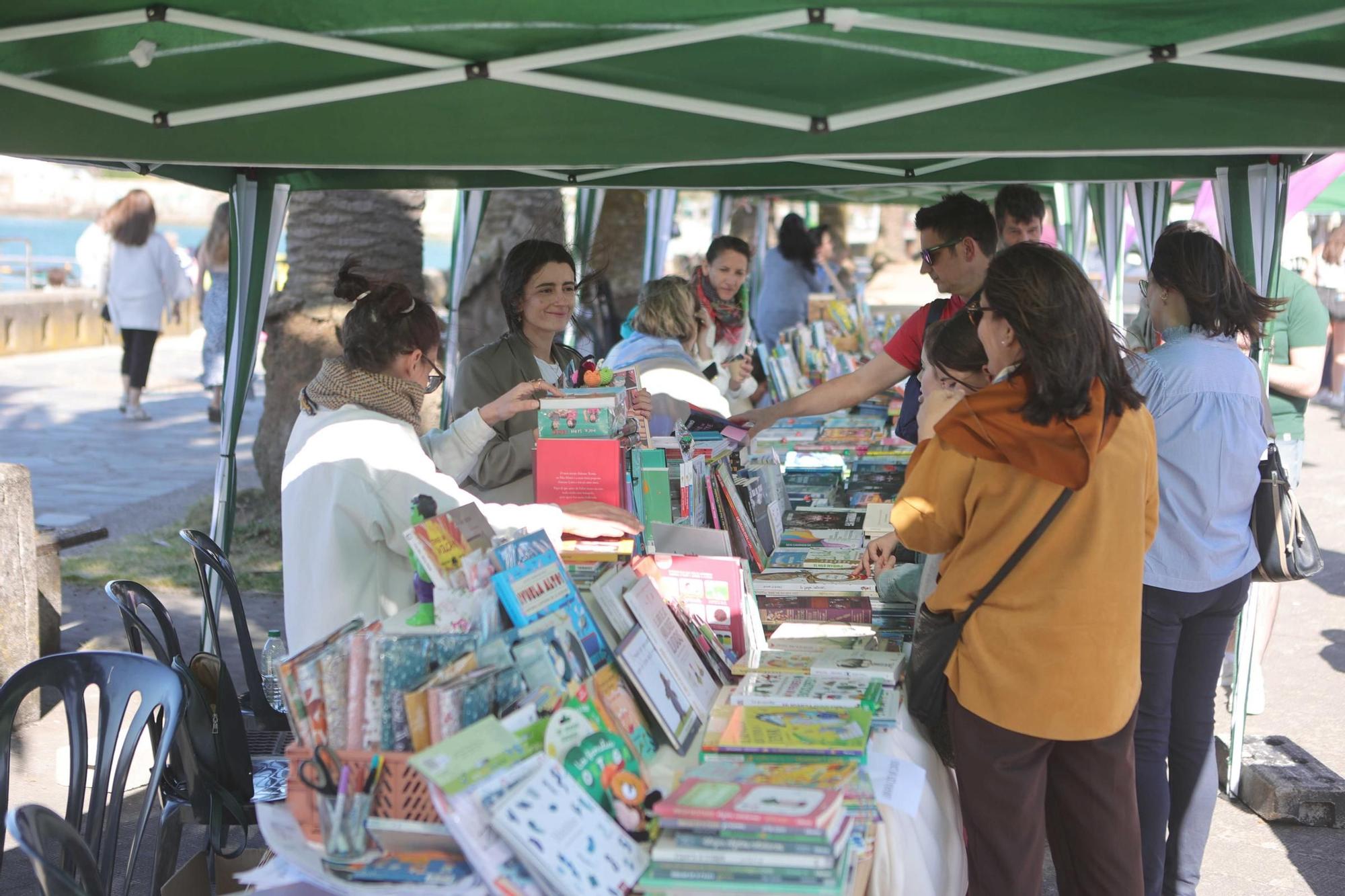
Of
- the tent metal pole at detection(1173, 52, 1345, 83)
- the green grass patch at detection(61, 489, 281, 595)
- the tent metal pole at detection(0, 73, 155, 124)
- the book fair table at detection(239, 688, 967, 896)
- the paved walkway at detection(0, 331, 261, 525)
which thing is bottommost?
the green grass patch at detection(61, 489, 281, 595)

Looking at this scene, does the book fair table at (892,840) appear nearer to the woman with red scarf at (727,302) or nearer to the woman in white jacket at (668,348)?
the woman in white jacket at (668,348)

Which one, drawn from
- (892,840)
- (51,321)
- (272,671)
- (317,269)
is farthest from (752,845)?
(51,321)

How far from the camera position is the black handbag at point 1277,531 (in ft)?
10.6

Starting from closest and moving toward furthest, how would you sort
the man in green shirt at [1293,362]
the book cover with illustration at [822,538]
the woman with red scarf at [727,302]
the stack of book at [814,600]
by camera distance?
the stack of book at [814,600], the book cover with illustration at [822,538], the man in green shirt at [1293,362], the woman with red scarf at [727,302]

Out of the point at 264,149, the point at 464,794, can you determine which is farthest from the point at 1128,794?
the point at 264,149

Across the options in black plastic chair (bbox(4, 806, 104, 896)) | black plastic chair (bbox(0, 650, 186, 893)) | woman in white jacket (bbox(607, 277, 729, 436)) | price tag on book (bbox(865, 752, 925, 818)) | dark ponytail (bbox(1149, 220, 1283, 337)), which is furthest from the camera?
woman in white jacket (bbox(607, 277, 729, 436))

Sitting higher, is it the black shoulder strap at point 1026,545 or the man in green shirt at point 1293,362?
the man in green shirt at point 1293,362

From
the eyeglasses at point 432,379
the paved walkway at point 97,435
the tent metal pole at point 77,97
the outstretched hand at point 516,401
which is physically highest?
the tent metal pole at point 77,97

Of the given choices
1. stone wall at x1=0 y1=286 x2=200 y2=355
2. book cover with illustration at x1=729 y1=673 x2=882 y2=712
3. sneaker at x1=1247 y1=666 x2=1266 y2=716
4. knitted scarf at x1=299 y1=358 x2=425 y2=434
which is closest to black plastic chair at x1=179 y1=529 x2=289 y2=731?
knitted scarf at x1=299 y1=358 x2=425 y2=434

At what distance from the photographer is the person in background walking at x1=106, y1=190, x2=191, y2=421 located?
10789 millimetres

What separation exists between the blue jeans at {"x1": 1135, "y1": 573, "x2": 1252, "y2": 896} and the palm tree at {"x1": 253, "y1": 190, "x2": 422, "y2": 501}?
522cm

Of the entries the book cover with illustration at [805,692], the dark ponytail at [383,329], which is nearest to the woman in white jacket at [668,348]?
the dark ponytail at [383,329]

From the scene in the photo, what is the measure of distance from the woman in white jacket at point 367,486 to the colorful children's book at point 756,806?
89 centimetres

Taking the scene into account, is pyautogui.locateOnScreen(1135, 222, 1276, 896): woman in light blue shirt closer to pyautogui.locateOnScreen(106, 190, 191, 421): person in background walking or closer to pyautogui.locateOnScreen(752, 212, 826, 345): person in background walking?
pyautogui.locateOnScreen(752, 212, 826, 345): person in background walking
